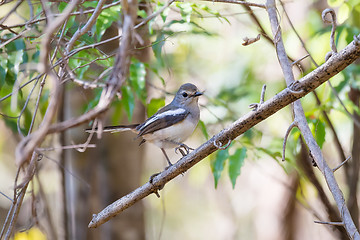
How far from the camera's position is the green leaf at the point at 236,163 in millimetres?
3843

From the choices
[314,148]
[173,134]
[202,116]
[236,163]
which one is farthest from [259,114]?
[202,116]

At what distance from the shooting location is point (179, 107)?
183 inches

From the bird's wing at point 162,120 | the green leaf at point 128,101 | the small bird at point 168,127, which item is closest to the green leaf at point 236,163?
the small bird at point 168,127

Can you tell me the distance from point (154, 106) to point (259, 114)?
1931mm

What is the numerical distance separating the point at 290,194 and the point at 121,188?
2.55 meters

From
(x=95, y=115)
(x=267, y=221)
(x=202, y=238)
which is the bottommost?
(x=95, y=115)

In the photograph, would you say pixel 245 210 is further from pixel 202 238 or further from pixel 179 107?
pixel 179 107

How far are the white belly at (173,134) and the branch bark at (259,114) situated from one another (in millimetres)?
1194

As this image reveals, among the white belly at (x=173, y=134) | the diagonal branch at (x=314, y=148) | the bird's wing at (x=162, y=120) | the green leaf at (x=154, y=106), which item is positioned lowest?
the diagonal branch at (x=314, y=148)

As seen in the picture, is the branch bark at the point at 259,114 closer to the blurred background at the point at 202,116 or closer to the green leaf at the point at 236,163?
the blurred background at the point at 202,116

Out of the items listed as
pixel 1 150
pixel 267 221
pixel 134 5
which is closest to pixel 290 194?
pixel 267 221

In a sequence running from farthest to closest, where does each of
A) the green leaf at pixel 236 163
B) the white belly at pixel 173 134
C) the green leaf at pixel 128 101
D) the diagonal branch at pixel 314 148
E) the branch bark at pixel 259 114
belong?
the white belly at pixel 173 134 → the green leaf at pixel 128 101 → the green leaf at pixel 236 163 → the diagonal branch at pixel 314 148 → the branch bark at pixel 259 114

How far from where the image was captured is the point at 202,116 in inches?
249

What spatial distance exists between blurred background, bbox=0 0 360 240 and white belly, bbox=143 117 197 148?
0.48 feet
